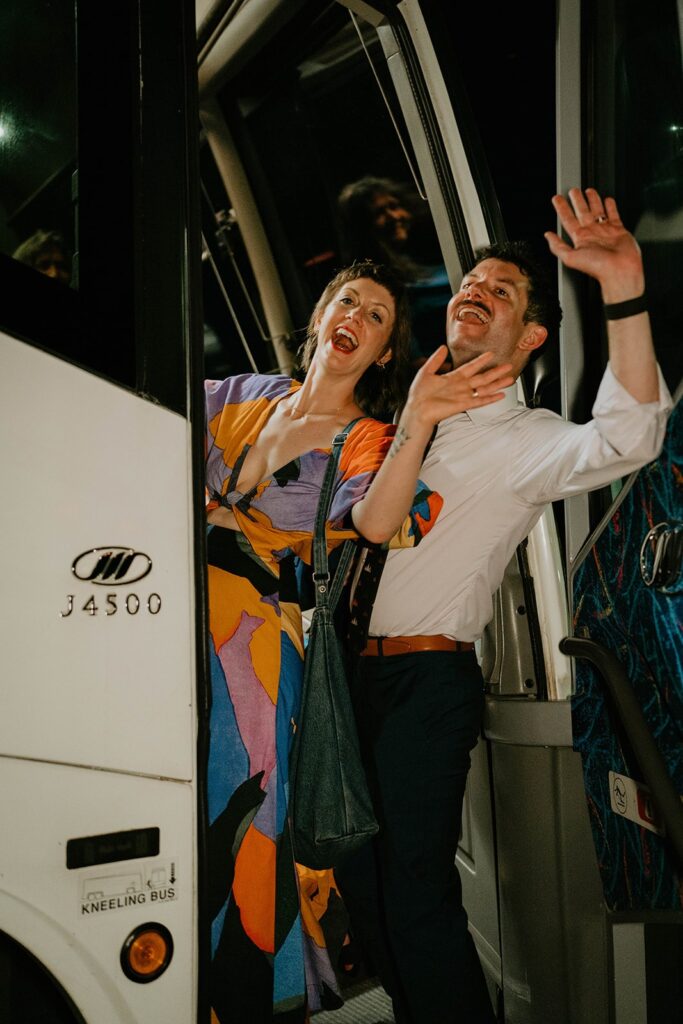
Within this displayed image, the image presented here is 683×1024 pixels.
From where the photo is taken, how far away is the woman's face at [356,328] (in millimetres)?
1897

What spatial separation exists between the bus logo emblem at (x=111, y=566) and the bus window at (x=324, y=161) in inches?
93.9

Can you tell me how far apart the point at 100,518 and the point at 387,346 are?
1161 mm

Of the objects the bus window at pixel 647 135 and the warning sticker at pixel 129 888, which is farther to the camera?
the bus window at pixel 647 135

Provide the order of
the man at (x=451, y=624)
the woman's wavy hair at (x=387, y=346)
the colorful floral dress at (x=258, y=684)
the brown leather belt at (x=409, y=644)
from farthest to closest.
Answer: the woman's wavy hair at (x=387, y=346) → the brown leather belt at (x=409, y=644) → the man at (x=451, y=624) → the colorful floral dress at (x=258, y=684)

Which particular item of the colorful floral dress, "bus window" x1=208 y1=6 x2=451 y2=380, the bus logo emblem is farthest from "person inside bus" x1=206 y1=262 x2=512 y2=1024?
"bus window" x1=208 y1=6 x2=451 y2=380

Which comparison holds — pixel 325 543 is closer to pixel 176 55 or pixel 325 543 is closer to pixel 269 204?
pixel 176 55

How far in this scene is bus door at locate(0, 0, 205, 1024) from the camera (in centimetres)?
98

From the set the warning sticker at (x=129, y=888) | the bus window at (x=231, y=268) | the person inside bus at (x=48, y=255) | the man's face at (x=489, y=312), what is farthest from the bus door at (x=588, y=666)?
the bus window at (x=231, y=268)

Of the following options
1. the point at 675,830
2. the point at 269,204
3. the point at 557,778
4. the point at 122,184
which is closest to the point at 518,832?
the point at 557,778

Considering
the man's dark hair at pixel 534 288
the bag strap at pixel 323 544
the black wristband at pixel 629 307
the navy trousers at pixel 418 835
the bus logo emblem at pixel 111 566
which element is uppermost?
the man's dark hair at pixel 534 288

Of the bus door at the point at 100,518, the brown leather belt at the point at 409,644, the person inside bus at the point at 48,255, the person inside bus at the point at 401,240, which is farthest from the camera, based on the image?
the person inside bus at the point at 401,240

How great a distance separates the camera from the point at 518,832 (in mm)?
1771

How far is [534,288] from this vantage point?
1.94 metres

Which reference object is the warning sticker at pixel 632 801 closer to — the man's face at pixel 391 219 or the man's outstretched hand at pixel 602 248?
the man's outstretched hand at pixel 602 248
